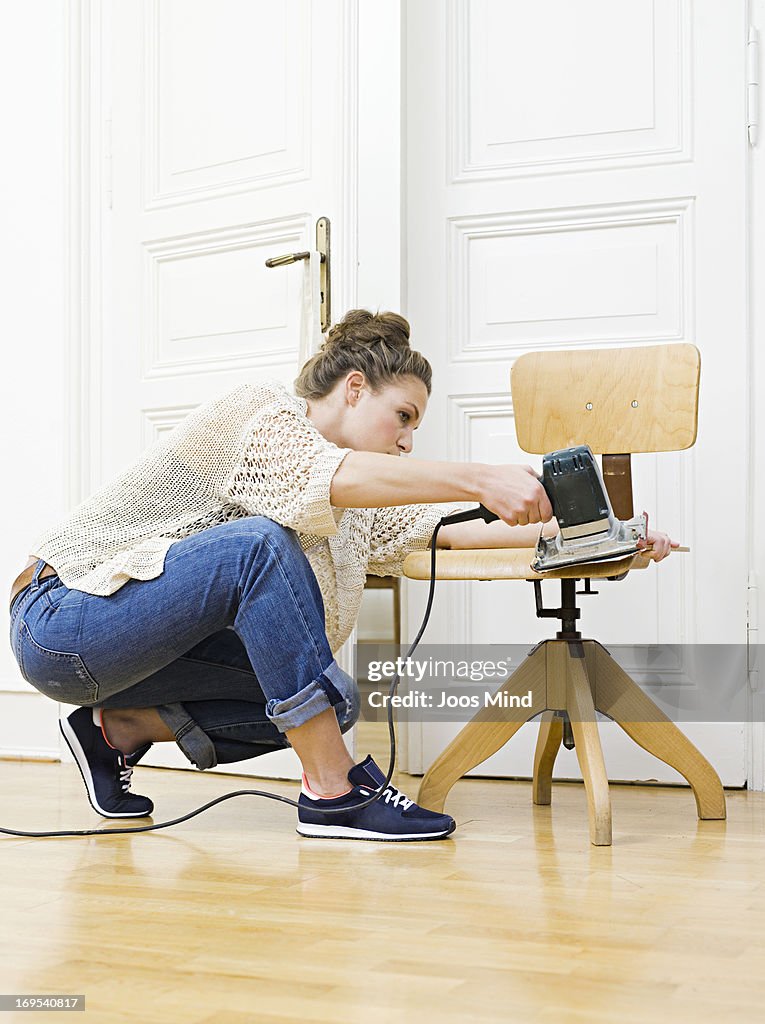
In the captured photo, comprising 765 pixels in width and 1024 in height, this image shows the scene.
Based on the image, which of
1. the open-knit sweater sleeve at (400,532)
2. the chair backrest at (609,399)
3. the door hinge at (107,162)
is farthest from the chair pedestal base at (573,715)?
the door hinge at (107,162)

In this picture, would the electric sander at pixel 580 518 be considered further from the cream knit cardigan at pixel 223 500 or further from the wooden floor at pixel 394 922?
the wooden floor at pixel 394 922

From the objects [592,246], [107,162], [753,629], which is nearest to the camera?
[753,629]

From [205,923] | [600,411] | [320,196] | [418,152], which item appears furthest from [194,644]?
[418,152]

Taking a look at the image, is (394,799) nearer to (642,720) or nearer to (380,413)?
(642,720)

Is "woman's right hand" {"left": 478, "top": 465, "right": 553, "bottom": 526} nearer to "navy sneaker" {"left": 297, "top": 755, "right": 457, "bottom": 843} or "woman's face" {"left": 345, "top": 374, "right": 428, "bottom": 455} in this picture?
"woman's face" {"left": 345, "top": 374, "right": 428, "bottom": 455}

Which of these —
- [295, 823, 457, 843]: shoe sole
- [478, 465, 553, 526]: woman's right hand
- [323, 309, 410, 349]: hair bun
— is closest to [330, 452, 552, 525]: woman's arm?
[478, 465, 553, 526]: woman's right hand

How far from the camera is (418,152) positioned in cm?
246

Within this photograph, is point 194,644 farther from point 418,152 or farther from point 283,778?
point 418,152

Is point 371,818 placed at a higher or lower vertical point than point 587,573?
lower

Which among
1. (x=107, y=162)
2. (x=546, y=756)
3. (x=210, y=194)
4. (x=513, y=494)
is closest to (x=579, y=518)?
(x=513, y=494)

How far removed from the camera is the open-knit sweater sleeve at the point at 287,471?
1.55 meters

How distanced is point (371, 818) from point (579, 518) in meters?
0.49

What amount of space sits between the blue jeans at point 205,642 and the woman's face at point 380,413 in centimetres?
18

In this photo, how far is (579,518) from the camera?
1535 millimetres
